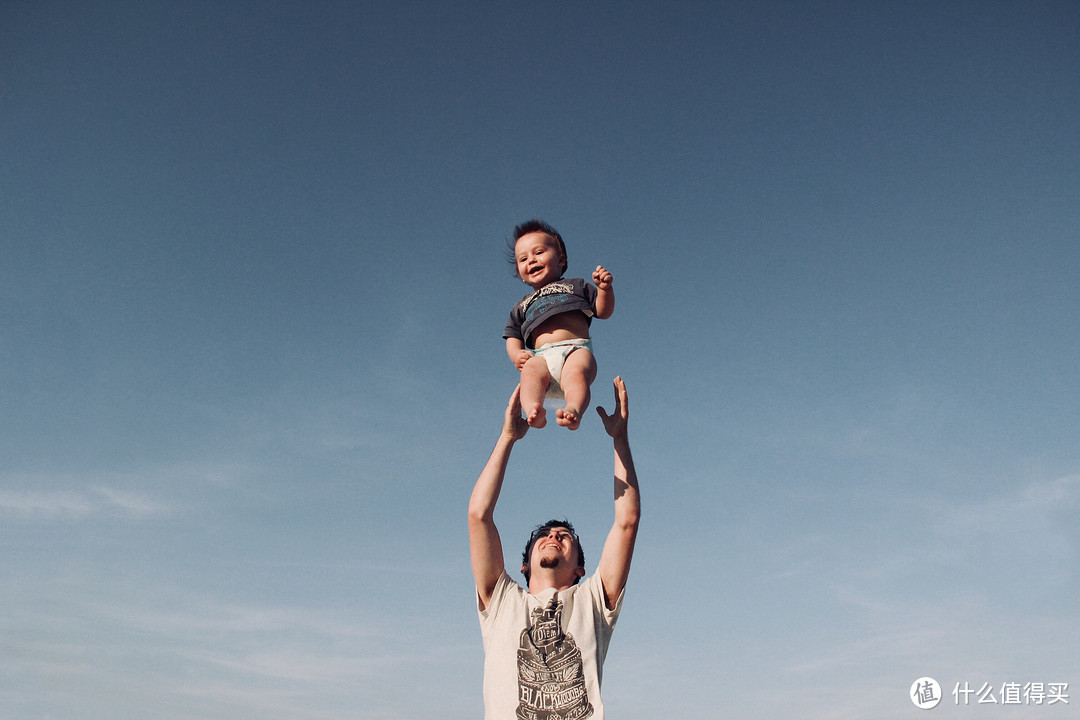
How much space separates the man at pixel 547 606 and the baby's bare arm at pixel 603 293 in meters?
0.65

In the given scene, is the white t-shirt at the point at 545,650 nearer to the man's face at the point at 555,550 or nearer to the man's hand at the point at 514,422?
the man's face at the point at 555,550

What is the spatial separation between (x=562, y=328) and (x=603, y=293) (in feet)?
1.54

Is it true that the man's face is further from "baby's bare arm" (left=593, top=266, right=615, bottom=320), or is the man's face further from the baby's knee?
"baby's bare arm" (left=593, top=266, right=615, bottom=320)

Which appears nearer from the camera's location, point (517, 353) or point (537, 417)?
point (537, 417)

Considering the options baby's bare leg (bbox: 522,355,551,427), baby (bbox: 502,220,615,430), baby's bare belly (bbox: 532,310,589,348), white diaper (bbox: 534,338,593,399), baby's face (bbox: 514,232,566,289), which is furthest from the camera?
baby's face (bbox: 514,232,566,289)

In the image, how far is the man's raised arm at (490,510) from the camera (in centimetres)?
633

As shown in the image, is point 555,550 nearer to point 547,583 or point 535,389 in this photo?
point 547,583

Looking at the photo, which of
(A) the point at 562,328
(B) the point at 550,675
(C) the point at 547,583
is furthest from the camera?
(A) the point at 562,328

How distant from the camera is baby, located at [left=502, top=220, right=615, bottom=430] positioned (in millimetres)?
6488

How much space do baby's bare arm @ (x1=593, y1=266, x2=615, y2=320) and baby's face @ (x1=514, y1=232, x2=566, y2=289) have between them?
0.60 meters

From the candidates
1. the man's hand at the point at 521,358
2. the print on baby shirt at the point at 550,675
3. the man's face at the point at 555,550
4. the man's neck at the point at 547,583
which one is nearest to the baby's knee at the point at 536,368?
the man's hand at the point at 521,358

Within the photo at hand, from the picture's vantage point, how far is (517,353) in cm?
717

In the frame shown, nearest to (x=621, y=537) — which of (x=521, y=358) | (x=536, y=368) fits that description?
(x=536, y=368)

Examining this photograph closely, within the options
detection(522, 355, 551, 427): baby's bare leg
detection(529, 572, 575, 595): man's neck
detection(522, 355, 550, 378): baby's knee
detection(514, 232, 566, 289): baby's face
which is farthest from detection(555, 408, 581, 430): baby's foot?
detection(514, 232, 566, 289): baby's face
